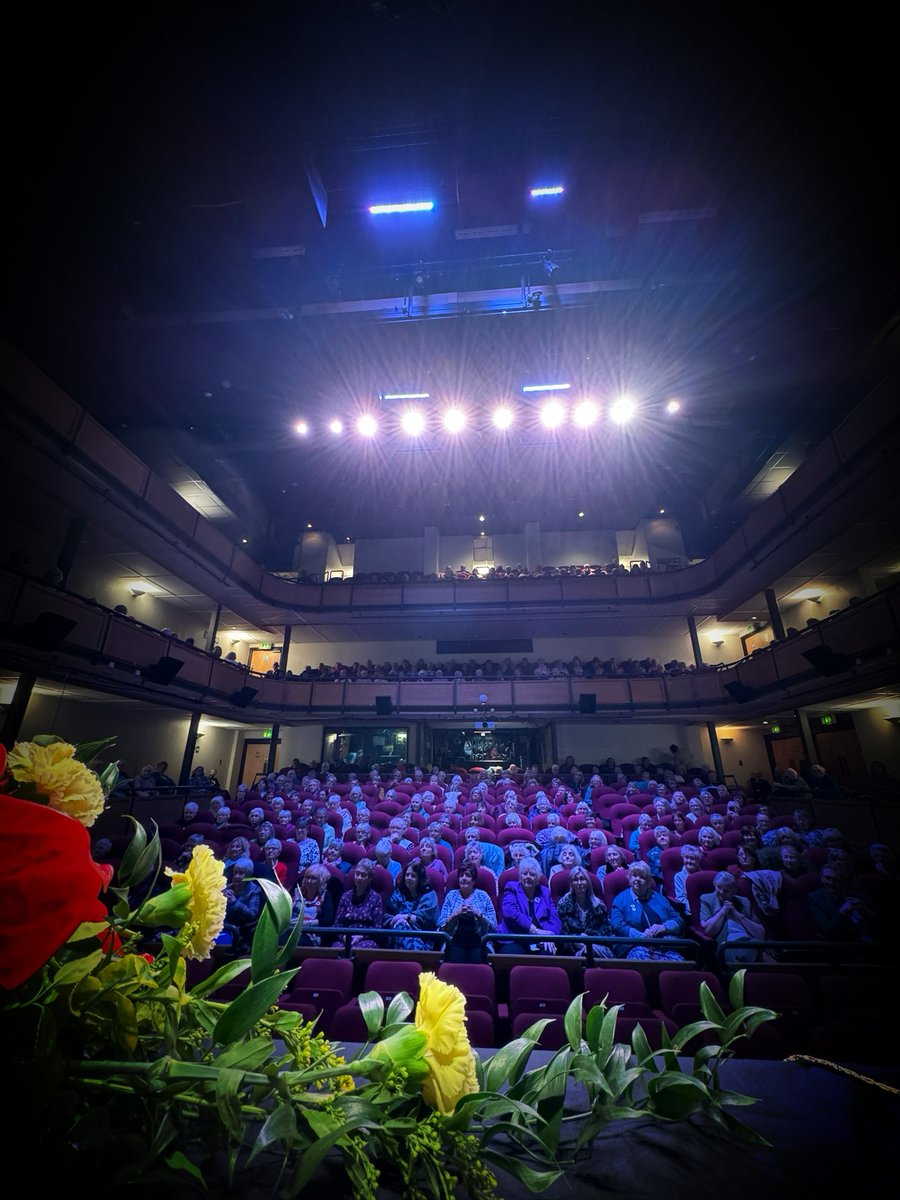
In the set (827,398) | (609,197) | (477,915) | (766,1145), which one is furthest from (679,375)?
(766,1145)

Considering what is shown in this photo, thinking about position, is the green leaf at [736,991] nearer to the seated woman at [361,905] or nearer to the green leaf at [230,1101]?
the green leaf at [230,1101]

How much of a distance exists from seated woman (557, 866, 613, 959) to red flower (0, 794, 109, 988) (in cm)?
438

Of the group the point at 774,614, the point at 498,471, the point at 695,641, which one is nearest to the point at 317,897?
the point at 774,614

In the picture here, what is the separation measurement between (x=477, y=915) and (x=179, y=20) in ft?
35.8

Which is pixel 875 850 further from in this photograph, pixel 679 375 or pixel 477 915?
pixel 679 375

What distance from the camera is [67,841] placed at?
49 cm

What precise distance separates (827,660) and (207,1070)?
1072 centimetres

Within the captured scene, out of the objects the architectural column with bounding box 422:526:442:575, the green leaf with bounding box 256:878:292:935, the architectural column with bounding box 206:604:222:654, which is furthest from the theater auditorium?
the architectural column with bounding box 422:526:442:575

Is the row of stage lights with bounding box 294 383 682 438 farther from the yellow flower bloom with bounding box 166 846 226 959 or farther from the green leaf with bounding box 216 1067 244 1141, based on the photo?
the green leaf with bounding box 216 1067 244 1141

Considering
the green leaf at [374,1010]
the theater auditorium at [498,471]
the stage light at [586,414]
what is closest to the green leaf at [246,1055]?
the green leaf at [374,1010]

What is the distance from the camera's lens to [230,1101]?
0.42m

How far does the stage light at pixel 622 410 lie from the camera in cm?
1216

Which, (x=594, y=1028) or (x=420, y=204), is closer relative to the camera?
(x=594, y=1028)

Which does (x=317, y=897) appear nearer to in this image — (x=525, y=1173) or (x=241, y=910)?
(x=241, y=910)
